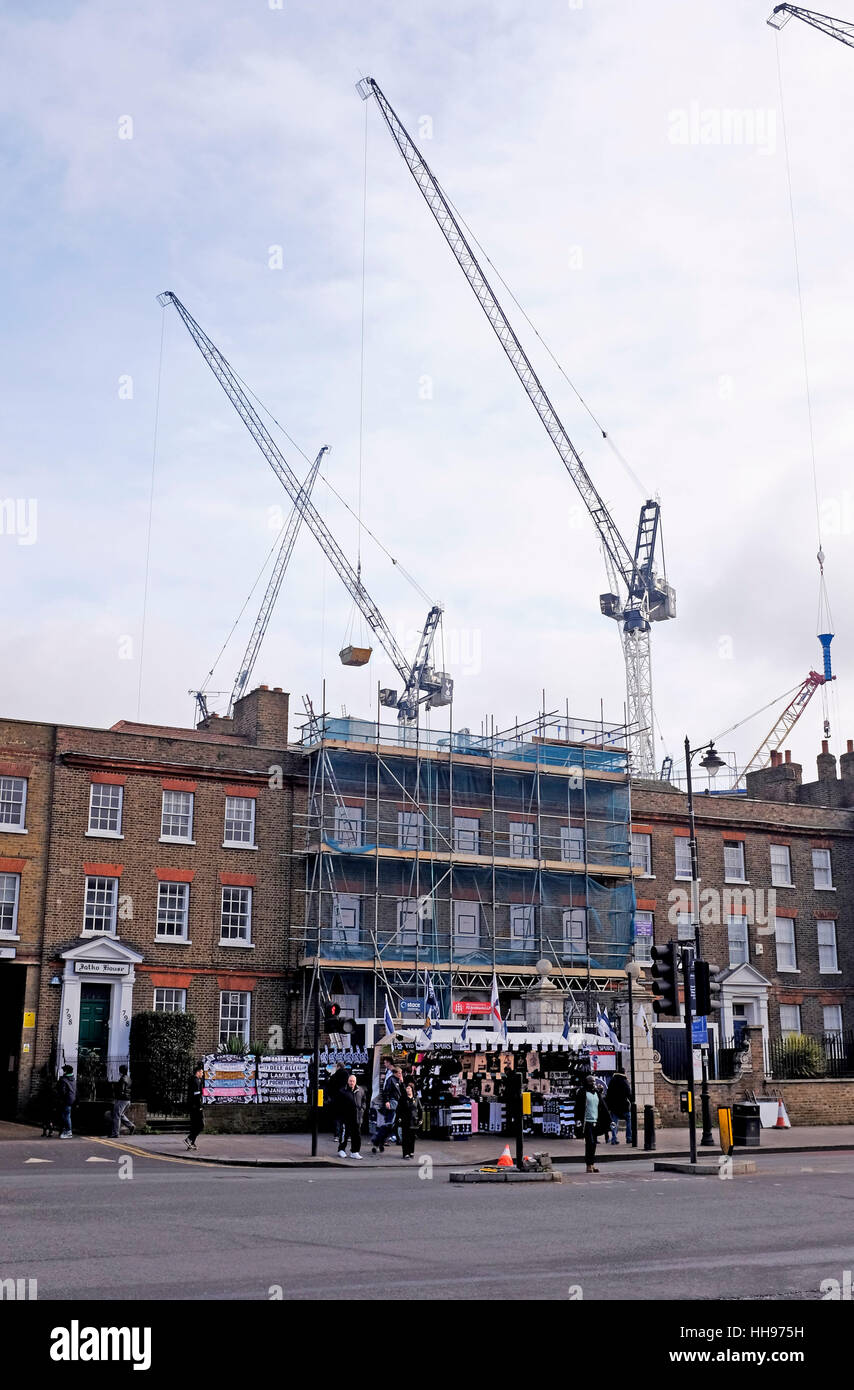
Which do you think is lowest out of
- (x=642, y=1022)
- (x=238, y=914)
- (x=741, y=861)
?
(x=642, y=1022)

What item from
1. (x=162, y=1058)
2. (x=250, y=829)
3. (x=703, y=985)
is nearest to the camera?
(x=703, y=985)

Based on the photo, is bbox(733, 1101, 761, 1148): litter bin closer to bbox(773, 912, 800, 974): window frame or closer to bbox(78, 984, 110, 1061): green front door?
bbox(78, 984, 110, 1061): green front door

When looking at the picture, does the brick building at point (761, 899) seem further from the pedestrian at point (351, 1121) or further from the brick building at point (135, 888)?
the pedestrian at point (351, 1121)

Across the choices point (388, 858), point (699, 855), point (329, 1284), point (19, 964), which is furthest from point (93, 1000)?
point (329, 1284)

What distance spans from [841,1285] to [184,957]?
31075mm

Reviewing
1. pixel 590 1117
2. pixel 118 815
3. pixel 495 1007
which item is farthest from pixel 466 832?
pixel 590 1117

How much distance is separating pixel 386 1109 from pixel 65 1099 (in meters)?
7.83

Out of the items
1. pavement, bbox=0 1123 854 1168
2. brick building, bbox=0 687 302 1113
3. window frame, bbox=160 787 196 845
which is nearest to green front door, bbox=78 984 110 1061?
brick building, bbox=0 687 302 1113

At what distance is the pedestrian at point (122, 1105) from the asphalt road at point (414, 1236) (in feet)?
26.4

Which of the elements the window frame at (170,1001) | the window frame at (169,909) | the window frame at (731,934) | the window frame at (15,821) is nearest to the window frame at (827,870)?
the window frame at (731,934)

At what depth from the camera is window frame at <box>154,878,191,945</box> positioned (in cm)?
3912

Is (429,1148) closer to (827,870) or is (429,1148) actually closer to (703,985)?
(703,985)

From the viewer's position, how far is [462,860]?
4369 centimetres

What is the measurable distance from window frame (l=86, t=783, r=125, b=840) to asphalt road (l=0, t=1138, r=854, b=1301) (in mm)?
16411
